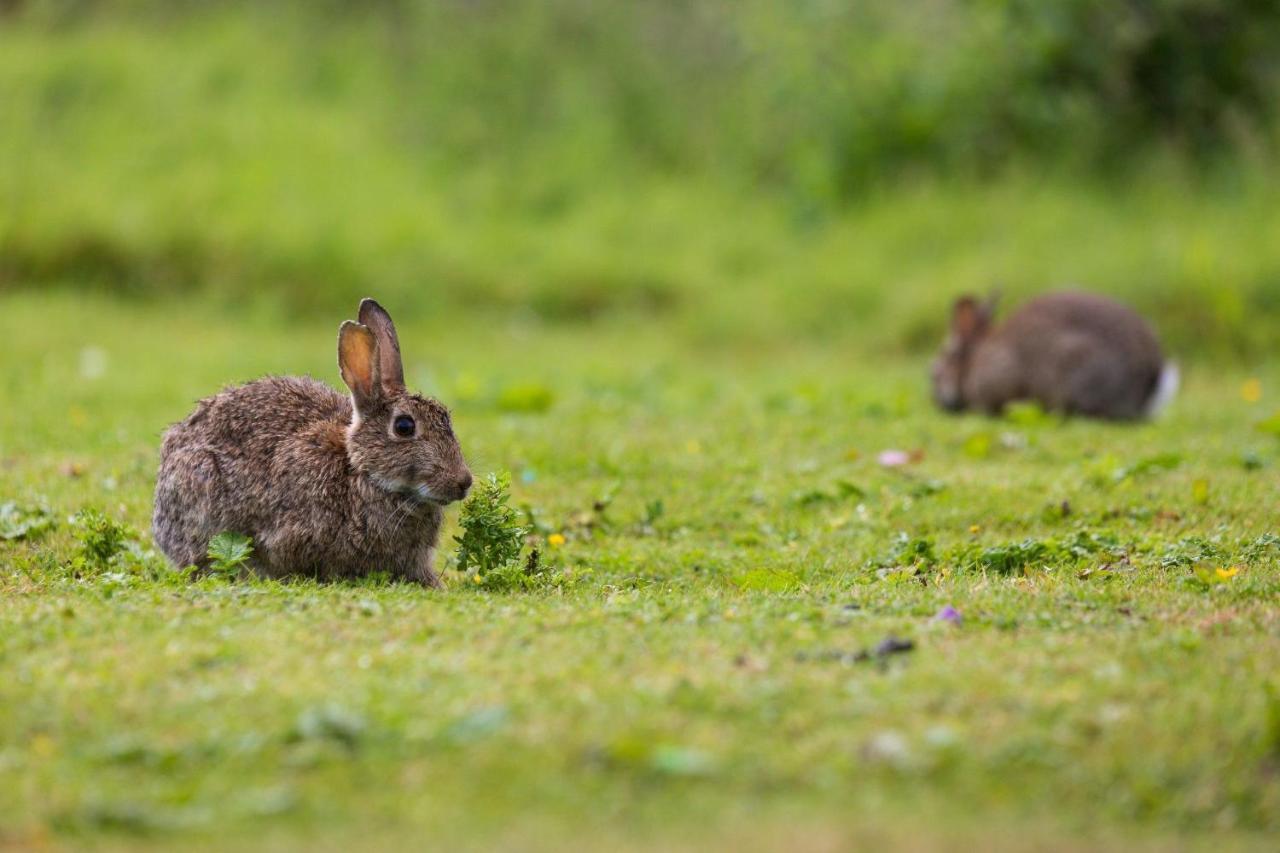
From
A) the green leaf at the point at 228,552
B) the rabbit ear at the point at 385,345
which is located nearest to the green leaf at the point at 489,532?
the rabbit ear at the point at 385,345

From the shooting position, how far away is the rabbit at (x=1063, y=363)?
12.5 m

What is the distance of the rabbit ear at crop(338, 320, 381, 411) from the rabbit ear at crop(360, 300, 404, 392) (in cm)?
6

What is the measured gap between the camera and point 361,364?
7.25m

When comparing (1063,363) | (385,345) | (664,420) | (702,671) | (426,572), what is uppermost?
(385,345)

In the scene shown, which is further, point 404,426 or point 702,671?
point 404,426

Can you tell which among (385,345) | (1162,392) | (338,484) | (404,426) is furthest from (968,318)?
(338,484)

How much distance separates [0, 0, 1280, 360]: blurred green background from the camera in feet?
55.5

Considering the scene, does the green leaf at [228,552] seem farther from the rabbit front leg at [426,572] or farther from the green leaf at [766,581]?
the green leaf at [766,581]

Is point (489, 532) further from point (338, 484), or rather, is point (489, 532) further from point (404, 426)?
point (338, 484)

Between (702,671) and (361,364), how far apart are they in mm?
2746

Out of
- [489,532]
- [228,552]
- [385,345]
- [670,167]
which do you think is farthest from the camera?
[670,167]

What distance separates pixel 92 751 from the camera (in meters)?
4.64

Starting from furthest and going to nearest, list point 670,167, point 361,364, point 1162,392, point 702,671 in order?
point 670,167, point 1162,392, point 361,364, point 702,671

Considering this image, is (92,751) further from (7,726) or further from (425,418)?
(425,418)
